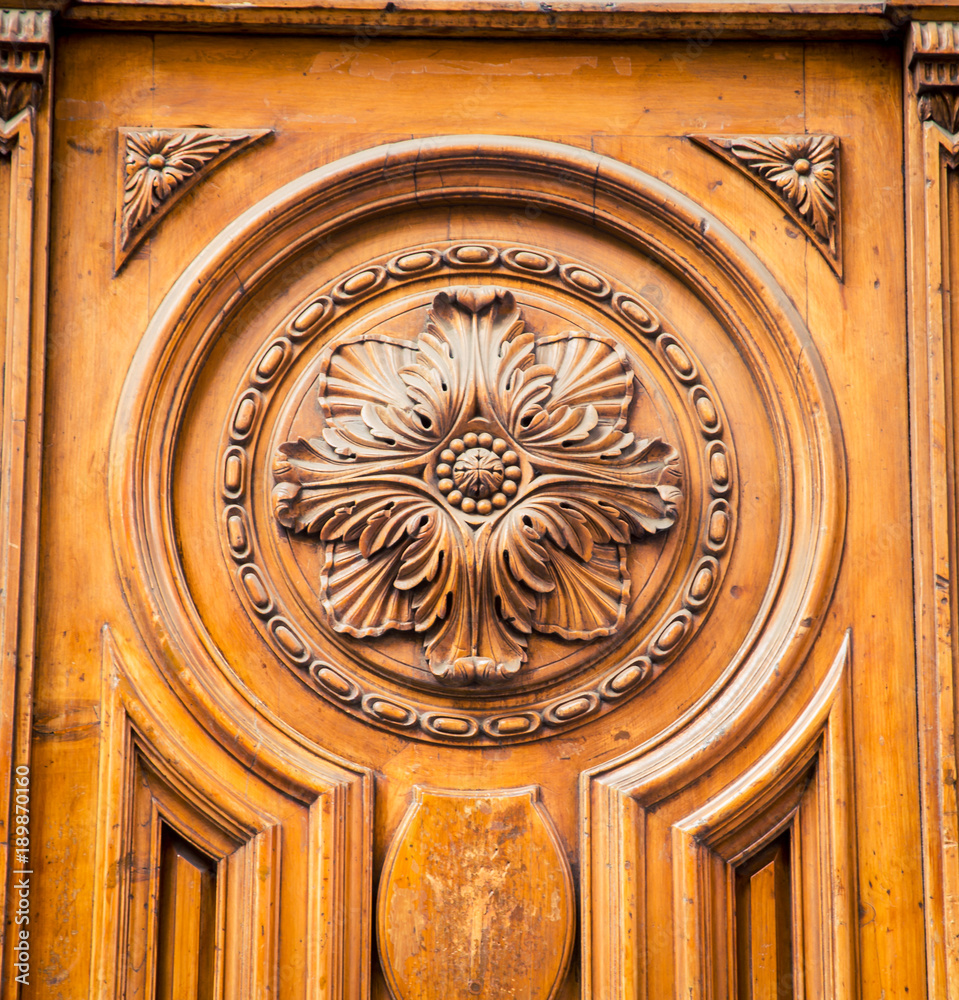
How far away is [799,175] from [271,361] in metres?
0.95

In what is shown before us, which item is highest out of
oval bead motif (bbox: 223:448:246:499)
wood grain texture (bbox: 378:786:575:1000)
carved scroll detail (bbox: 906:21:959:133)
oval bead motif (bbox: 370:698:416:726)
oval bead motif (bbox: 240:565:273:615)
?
carved scroll detail (bbox: 906:21:959:133)

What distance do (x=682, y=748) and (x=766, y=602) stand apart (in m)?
0.28

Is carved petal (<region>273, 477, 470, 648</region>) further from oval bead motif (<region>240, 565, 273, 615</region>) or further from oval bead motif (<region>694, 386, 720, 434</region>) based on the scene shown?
oval bead motif (<region>694, 386, 720, 434</region>)

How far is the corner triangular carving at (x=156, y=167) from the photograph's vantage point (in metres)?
1.68

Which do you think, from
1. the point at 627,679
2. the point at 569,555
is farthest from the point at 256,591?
the point at 627,679

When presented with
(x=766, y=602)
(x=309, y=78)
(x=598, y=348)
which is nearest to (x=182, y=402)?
(x=309, y=78)

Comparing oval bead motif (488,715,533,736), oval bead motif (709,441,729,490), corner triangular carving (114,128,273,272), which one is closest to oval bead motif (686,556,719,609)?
oval bead motif (709,441,729,490)

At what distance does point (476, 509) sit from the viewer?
1664 millimetres

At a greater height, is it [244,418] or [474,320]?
[474,320]

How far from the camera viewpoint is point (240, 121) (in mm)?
1712

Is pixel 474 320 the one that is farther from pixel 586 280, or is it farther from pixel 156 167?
pixel 156 167

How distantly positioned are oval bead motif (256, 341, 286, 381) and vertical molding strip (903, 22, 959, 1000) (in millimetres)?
1062

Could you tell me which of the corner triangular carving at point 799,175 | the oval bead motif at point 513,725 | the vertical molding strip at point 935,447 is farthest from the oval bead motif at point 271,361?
the vertical molding strip at point 935,447

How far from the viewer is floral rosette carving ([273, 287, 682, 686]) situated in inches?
65.0
